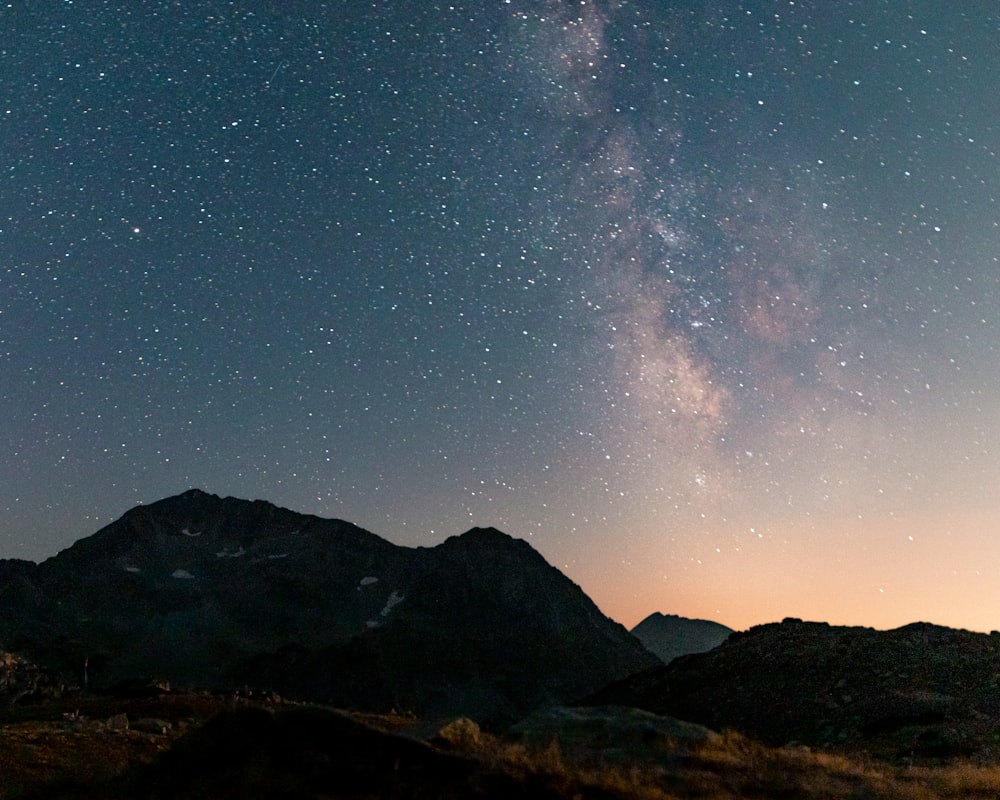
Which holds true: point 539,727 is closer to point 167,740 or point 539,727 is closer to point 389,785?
point 389,785

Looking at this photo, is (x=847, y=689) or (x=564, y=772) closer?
(x=564, y=772)

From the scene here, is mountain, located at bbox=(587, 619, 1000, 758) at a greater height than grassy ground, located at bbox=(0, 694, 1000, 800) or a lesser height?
greater

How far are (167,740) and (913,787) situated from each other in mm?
14800

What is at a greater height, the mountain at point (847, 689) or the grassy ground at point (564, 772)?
the mountain at point (847, 689)

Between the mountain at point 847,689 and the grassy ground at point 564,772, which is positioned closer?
the grassy ground at point 564,772

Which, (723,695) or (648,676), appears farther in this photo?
(648,676)

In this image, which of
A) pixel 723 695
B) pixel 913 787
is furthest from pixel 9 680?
pixel 913 787

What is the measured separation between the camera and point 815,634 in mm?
39500

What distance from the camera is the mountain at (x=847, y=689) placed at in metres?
→ 24.6

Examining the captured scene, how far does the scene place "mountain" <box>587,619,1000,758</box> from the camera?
968 inches

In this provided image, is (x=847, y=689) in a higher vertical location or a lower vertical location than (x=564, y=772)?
higher

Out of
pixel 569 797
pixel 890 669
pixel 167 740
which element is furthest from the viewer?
pixel 890 669

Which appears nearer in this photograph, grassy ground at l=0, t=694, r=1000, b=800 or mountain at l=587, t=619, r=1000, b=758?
grassy ground at l=0, t=694, r=1000, b=800

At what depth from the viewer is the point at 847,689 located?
30.4 m
